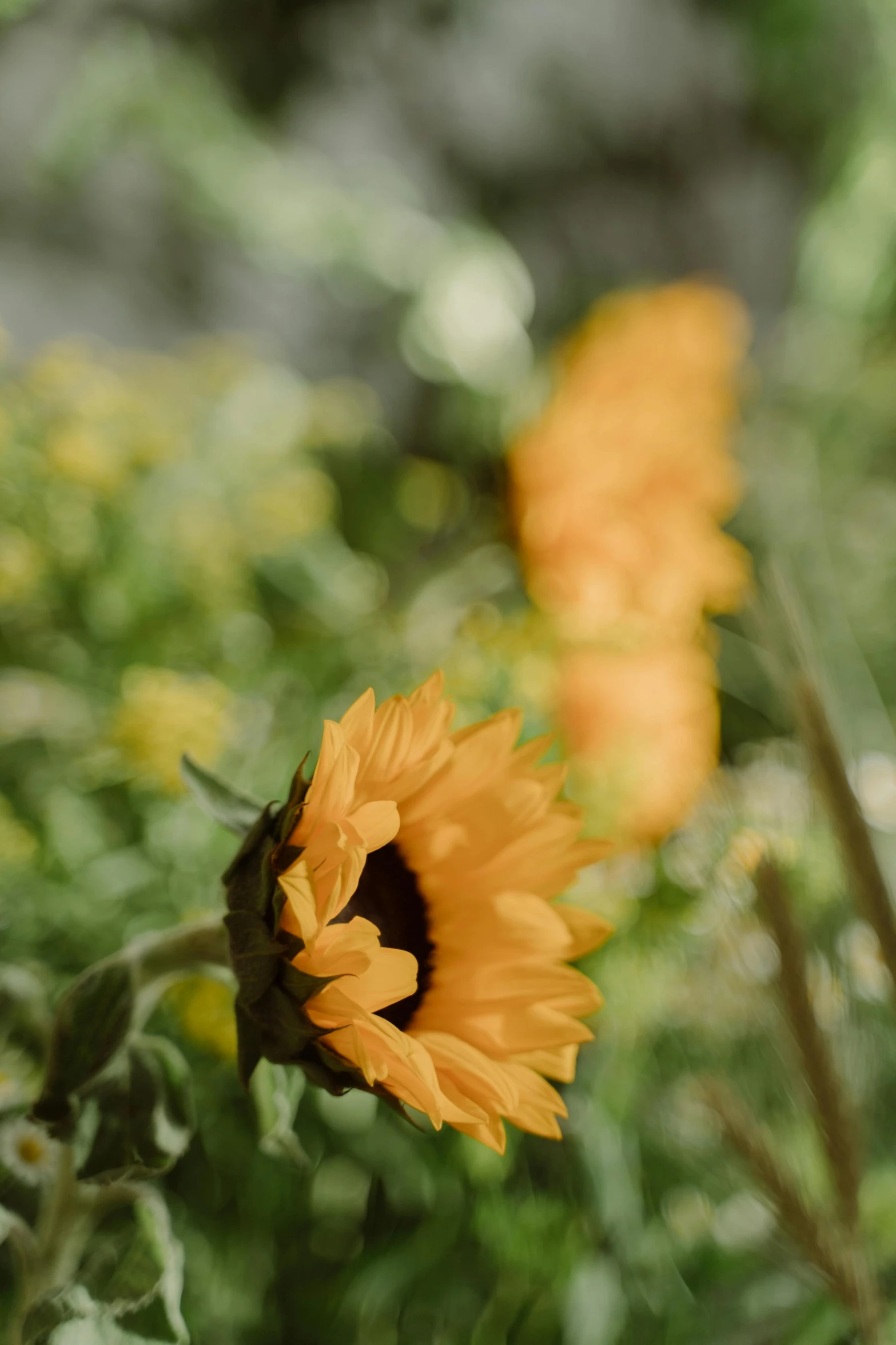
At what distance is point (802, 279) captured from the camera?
1225 mm

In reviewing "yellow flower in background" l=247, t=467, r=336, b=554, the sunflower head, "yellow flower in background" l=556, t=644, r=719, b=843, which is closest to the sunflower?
the sunflower head

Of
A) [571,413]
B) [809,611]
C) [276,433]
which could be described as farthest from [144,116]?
[809,611]

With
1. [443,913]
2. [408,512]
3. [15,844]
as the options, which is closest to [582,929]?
[443,913]

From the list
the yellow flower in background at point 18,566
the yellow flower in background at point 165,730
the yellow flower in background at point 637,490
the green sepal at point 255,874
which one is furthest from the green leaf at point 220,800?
the yellow flower in background at point 637,490

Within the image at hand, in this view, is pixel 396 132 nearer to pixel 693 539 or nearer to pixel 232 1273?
pixel 693 539

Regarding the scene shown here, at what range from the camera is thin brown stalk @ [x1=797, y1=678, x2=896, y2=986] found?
427 mm

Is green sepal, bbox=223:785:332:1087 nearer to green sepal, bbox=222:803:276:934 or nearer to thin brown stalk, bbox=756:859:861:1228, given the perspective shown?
green sepal, bbox=222:803:276:934

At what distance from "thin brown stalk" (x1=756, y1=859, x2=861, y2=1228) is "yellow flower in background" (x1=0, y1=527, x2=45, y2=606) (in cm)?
45

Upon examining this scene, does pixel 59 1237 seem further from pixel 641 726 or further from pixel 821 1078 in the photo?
pixel 641 726

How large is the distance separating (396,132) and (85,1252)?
1.01m

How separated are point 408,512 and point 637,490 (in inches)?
11.9

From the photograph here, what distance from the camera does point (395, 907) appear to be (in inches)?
13.1

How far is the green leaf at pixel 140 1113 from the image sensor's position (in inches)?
12.1

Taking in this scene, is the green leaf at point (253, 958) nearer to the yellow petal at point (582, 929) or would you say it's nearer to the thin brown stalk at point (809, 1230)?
the yellow petal at point (582, 929)
